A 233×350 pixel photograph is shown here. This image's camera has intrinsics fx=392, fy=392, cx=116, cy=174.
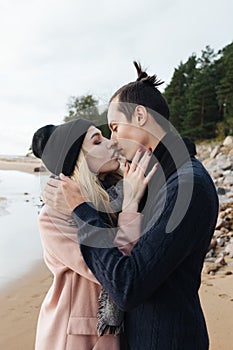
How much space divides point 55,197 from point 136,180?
0.32m

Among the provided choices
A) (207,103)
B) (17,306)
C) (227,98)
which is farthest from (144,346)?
(207,103)

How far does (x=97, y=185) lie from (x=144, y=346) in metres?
0.60

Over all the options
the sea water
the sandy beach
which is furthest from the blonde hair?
the sea water

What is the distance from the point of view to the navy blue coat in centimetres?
116

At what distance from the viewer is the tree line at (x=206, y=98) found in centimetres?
2609

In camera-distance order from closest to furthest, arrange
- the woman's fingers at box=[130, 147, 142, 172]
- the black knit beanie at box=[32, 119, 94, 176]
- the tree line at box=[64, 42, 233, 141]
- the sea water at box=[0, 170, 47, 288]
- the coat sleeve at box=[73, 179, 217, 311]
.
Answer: the coat sleeve at box=[73, 179, 217, 311] < the woman's fingers at box=[130, 147, 142, 172] < the black knit beanie at box=[32, 119, 94, 176] < the sea water at box=[0, 170, 47, 288] < the tree line at box=[64, 42, 233, 141]

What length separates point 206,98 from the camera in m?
28.1

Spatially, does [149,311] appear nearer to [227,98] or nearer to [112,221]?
[112,221]

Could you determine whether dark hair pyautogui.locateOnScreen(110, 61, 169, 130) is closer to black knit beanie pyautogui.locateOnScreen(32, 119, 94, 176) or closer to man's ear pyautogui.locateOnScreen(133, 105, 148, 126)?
man's ear pyautogui.locateOnScreen(133, 105, 148, 126)

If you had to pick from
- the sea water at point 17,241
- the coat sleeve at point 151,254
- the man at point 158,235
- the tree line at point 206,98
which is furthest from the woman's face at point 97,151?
the tree line at point 206,98

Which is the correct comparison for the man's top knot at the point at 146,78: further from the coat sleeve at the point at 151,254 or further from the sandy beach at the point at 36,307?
the sandy beach at the point at 36,307

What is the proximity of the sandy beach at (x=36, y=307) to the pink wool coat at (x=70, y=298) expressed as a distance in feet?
5.48

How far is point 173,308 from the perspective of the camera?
4.18ft

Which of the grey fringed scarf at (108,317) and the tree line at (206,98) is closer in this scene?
the grey fringed scarf at (108,317)
